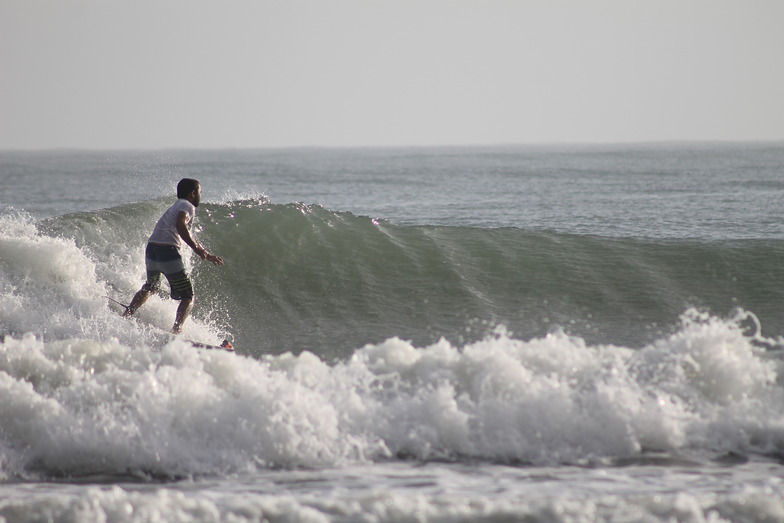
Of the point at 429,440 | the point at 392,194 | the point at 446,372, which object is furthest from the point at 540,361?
the point at 392,194

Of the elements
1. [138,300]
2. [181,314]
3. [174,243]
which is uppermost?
[174,243]

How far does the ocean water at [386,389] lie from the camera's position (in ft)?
17.3

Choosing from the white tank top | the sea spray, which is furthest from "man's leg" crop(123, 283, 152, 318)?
the sea spray

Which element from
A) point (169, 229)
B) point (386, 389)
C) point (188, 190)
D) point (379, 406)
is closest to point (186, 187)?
point (188, 190)

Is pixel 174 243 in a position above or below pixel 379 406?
above

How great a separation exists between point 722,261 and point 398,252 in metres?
5.00

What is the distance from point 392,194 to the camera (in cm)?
3102

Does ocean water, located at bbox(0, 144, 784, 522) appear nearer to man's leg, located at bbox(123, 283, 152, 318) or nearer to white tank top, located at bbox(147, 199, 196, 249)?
man's leg, located at bbox(123, 283, 152, 318)

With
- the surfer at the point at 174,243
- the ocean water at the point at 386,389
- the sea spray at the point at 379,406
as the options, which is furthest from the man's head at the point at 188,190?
the sea spray at the point at 379,406

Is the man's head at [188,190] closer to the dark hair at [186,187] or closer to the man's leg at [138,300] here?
the dark hair at [186,187]

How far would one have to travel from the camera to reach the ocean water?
526 centimetres

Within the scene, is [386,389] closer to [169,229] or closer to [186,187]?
[169,229]

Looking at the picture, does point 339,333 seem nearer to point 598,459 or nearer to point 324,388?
point 324,388

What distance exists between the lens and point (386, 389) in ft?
22.2
